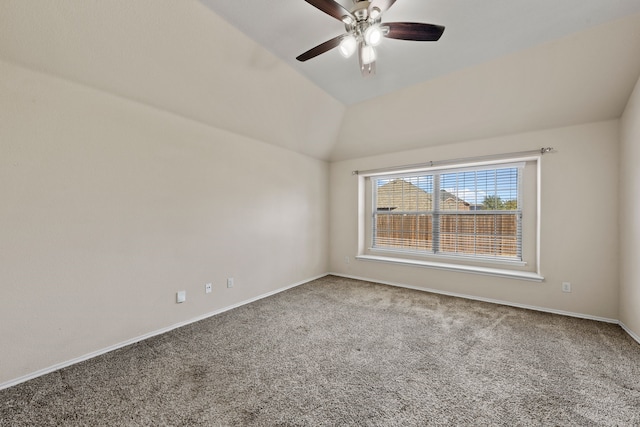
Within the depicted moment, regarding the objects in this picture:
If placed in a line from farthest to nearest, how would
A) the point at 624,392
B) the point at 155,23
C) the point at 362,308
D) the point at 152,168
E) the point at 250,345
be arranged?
1. the point at 362,308
2. the point at 152,168
3. the point at 250,345
4. the point at 155,23
5. the point at 624,392

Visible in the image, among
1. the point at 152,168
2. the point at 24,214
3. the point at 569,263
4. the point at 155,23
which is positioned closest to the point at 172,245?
the point at 152,168

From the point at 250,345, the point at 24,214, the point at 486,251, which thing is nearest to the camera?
the point at 24,214

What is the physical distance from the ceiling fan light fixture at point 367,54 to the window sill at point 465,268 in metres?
3.02

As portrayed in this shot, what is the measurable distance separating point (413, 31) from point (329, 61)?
1146mm

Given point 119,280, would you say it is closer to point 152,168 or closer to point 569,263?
point 152,168

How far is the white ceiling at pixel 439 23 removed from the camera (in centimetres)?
196

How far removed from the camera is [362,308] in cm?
326

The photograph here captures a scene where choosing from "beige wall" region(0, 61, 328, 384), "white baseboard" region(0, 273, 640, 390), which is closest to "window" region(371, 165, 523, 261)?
"white baseboard" region(0, 273, 640, 390)

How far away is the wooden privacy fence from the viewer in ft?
11.8

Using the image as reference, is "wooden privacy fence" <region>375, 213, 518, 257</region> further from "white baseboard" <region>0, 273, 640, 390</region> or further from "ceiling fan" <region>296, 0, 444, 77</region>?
"ceiling fan" <region>296, 0, 444, 77</region>

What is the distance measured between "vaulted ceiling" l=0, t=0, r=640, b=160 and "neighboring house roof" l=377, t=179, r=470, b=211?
949 mm

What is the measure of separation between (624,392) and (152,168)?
13.8 ft

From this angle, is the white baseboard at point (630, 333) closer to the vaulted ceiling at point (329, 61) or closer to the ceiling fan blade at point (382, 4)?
the vaulted ceiling at point (329, 61)

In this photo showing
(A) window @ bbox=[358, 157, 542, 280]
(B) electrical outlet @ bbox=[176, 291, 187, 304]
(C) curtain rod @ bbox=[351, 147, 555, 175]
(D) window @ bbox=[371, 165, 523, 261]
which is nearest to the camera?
(B) electrical outlet @ bbox=[176, 291, 187, 304]
